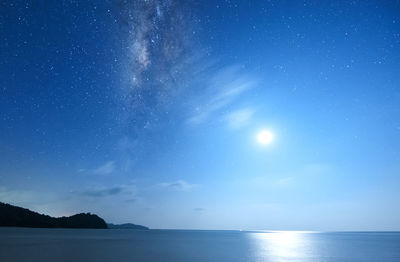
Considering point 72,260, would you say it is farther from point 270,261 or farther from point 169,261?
point 270,261

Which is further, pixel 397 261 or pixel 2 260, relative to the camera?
pixel 397 261

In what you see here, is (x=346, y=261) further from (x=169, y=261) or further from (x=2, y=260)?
(x=2, y=260)

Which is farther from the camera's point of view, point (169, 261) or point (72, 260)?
point (169, 261)

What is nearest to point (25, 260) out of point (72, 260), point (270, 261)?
point (72, 260)

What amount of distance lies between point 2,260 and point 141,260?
691 inches

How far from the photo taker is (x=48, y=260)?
36.3 meters

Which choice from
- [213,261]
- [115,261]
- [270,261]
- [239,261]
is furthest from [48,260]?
[270,261]

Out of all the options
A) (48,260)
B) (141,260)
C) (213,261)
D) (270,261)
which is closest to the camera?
(48,260)

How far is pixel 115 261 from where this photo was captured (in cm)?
3738

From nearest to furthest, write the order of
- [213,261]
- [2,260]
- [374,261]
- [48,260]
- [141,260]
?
[2,260] → [48,260] → [141,260] → [213,261] → [374,261]

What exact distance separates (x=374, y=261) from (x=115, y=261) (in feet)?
155

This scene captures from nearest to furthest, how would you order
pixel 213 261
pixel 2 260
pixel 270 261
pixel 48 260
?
pixel 2 260 < pixel 48 260 < pixel 213 261 < pixel 270 261

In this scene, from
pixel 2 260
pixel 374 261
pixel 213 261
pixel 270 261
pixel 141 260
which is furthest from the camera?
pixel 374 261

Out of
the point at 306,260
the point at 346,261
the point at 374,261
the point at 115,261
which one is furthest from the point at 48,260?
the point at 374,261
